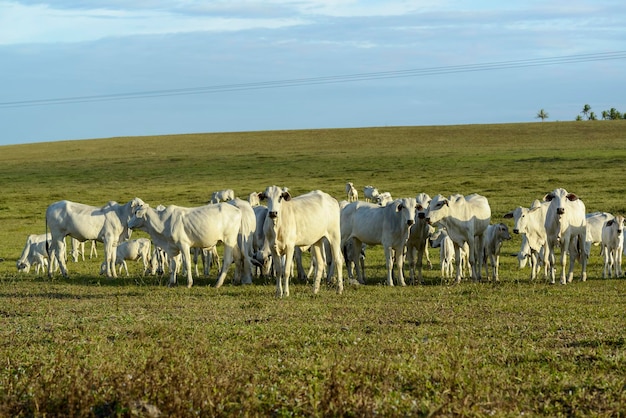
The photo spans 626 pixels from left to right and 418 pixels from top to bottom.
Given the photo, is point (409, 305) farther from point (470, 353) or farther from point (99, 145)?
point (99, 145)

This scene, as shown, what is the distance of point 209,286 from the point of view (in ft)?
65.4

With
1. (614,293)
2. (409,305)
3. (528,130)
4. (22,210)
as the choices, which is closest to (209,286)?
(409,305)

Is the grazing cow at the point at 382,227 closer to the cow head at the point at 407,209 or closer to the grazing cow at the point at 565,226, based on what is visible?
the cow head at the point at 407,209

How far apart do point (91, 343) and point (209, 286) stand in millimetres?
8754

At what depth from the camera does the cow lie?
2289 centimetres

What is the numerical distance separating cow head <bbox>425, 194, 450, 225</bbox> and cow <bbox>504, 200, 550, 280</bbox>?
68.9 inches

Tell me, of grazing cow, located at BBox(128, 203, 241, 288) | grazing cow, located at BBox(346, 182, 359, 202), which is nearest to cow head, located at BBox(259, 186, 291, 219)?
grazing cow, located at BBox(128, 203, 241, 288)

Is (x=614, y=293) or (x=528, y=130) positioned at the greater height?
(x=528, y=130)

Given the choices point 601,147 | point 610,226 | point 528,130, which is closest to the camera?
point 610,226

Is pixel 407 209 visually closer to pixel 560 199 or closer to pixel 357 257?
pixel 357 257

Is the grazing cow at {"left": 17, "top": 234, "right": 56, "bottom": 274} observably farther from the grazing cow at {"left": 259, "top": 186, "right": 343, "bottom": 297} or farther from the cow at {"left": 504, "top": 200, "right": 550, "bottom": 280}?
the cow at {"left": 504, "top": 200, "right": 550, "bottom": 280}

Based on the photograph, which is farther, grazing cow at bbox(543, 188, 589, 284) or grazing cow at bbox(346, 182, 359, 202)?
grazing cow at bbox(346, 182, 359, 202)

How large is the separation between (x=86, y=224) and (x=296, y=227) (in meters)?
8.92

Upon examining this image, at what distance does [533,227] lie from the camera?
2383cm
